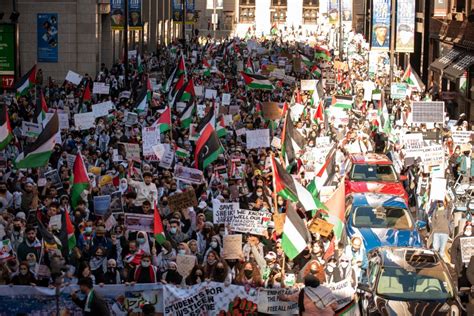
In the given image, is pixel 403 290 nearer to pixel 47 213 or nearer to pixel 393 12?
pixel 47 213

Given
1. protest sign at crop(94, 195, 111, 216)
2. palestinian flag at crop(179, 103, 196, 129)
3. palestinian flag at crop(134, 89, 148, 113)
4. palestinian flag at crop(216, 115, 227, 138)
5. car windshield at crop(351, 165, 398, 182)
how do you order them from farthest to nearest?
palestinian flag at crop(134, 89, 148, 113)
palestinian flag at crop(179, 103, 196, 129)
palestinian flag at crop(216, 115, 227, 138)
car windshield at crop(351, 165, 398, 182)
protest sign at crop(94, 195, 111, 216)

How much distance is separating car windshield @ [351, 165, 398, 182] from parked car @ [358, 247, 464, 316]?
879 centimetres

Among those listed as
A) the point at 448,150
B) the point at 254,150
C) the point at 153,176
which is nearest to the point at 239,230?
the point at 153,176

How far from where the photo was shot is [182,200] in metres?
19.0

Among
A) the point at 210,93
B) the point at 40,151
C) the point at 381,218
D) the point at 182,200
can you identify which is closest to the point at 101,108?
the point at 40,151

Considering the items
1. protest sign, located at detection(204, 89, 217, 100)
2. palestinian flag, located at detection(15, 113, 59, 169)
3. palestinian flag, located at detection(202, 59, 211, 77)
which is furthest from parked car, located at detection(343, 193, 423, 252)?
palestinian flag, located at detection(202, 59, 211, 77)

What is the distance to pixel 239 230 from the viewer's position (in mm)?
17953

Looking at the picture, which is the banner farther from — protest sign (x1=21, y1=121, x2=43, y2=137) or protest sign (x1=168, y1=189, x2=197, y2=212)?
protest sign (x1=168, y1=189, x2=197, y2=212)

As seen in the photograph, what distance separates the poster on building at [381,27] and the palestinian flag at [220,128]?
19751 millimetres

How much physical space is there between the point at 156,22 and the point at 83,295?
6597 cm

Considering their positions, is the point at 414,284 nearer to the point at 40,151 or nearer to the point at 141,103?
the point at 40,151

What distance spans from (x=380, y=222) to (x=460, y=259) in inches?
91.3

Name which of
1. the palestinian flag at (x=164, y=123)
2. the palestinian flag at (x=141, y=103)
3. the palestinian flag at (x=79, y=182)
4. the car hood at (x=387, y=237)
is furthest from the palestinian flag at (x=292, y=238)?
the palestinian flag at (x=141, y=103)

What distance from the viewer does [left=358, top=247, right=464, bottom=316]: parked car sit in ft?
50.2
